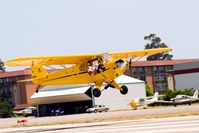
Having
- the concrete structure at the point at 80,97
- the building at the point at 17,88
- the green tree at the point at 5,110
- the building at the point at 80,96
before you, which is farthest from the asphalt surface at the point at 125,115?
the building at the point at 17,88

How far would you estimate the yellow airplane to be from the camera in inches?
1435

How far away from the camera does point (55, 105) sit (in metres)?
83.9

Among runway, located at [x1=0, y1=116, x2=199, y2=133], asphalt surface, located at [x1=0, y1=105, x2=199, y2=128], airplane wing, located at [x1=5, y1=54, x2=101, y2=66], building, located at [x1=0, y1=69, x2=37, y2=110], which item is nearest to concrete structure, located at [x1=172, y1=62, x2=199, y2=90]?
building, located at [x1=0, y1=69, x2=37, y2=110]

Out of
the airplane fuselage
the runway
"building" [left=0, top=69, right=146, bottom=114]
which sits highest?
the airplane fuselage

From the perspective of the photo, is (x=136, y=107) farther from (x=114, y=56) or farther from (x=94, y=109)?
(x=114, y=56)

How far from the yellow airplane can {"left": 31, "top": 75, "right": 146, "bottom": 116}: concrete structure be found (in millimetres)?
35637

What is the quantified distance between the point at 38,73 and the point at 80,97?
39.0 meters

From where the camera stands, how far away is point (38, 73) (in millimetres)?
40062

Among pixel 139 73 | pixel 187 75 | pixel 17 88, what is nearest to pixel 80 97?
pixel 187 75

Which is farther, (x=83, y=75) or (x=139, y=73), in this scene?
(x=139, y=73)

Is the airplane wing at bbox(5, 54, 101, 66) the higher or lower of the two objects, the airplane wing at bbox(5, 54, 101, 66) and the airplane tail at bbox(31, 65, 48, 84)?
the higher

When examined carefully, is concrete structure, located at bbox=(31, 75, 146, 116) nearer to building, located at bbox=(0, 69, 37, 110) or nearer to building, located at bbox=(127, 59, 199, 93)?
building, located at bbox=(0, 69, 37, 110)

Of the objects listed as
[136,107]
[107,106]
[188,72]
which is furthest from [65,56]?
[188,72]

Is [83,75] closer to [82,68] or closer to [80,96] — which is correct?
[82,68]
